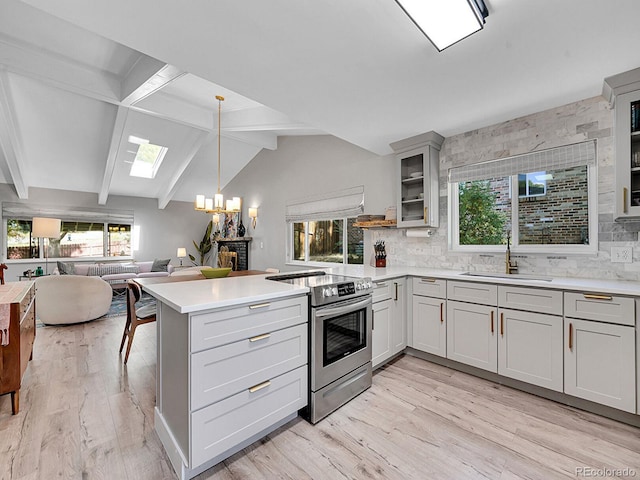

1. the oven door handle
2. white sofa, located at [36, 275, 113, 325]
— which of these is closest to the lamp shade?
white sofa, located at [36, 275, 113, 325]

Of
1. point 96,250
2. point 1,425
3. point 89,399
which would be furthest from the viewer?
point 96,250

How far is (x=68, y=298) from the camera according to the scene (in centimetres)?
402

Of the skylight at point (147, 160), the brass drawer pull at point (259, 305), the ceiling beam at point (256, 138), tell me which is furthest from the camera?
the skylight at point (147, 160)

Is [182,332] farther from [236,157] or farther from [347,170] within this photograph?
[236,157]

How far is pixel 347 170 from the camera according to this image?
434cm

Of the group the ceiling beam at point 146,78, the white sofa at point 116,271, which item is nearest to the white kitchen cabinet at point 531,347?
the ceiling beam at point 146,78

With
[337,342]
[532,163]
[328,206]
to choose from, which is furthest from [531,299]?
[328,206]

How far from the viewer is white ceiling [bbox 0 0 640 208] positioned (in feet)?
4.96

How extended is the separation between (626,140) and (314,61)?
228 cm

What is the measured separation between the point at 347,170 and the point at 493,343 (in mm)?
2940

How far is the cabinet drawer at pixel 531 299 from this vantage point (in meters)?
2.09

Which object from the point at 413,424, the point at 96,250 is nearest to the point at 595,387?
the point at 413,424

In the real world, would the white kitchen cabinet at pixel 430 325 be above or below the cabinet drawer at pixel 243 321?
below

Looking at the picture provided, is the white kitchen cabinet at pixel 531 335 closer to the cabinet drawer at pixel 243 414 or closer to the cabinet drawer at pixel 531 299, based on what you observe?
the cabinet drawer at pixel 531 299
